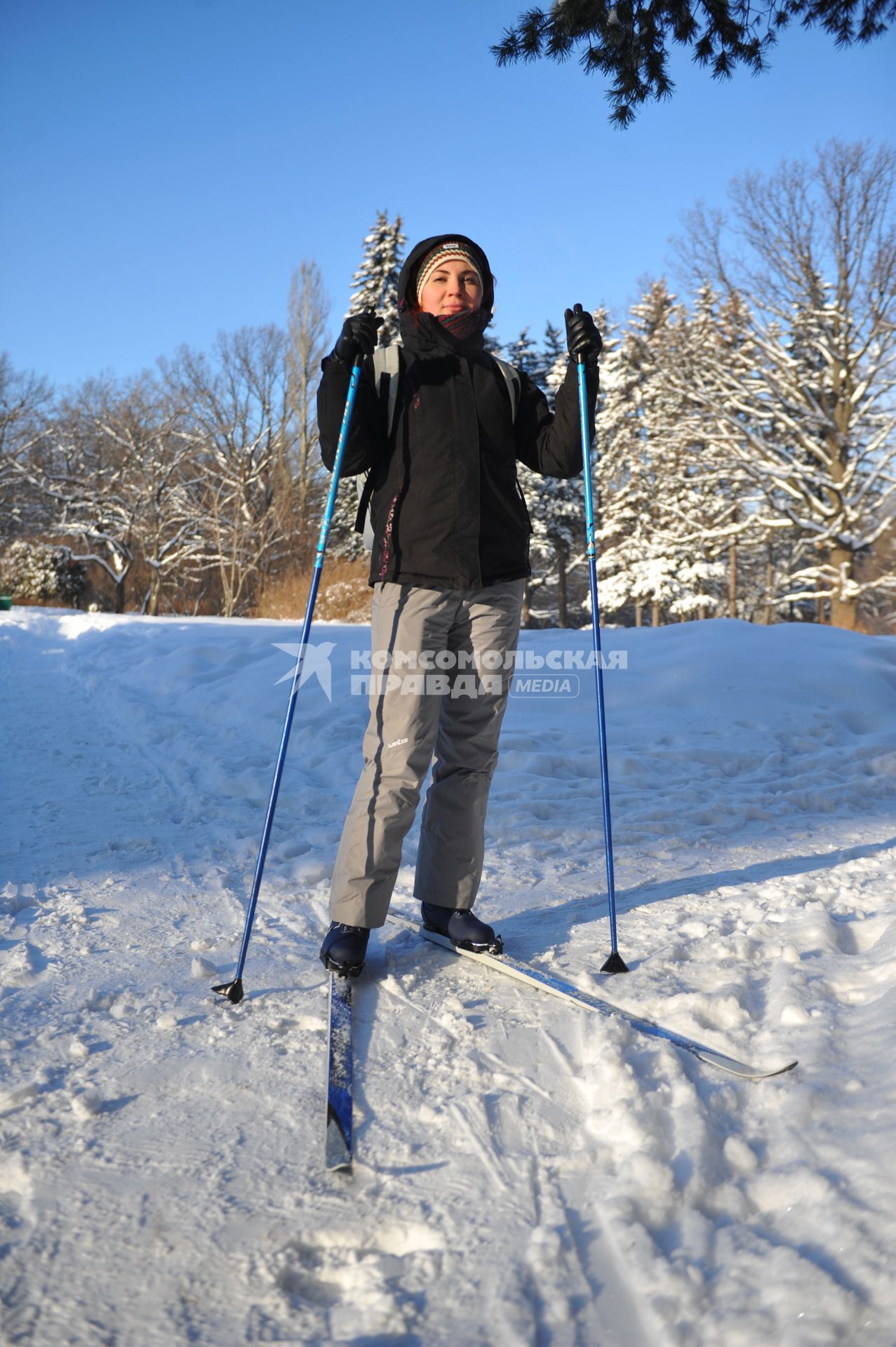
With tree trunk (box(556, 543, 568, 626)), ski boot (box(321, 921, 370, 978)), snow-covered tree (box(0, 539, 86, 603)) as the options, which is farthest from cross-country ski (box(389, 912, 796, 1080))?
tree trunk (box(556, 543, 568, 626))

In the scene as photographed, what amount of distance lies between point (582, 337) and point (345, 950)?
2.05 meters

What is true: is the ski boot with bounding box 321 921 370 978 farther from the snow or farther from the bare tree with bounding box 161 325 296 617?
the bare tree with bounding box 161 325 296 617

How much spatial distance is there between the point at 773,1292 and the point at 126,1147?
117 cm

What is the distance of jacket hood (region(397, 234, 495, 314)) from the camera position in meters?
2.71

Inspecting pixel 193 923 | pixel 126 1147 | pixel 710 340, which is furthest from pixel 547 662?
pixel 710 340

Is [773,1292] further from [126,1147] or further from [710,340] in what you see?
[710,340]

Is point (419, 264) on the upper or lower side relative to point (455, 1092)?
upper

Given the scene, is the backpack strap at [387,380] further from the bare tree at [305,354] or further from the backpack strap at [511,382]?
the bare tree at [305,354]

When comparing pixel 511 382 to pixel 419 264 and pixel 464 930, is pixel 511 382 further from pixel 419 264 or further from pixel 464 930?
pixel 464 930

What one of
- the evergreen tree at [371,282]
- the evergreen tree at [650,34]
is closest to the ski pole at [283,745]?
the evergreen tree at [650,34]

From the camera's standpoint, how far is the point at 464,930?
2.63 meters

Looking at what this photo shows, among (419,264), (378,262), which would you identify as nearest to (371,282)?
(378,262)

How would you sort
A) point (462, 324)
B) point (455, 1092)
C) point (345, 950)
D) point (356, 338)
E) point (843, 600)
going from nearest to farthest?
1. point (455, 1092)
2. point (345, 950)
3. point (356, 338)
4. point (462, 324)
5. point (843, 600)

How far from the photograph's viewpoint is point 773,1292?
4.34 ft
